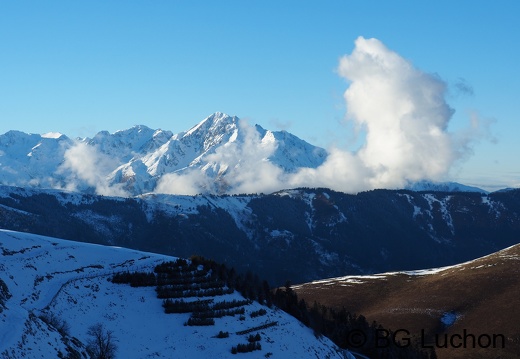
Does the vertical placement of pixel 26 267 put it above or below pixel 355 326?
above

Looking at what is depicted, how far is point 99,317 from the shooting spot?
90.8 m

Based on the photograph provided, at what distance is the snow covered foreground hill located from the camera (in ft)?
218

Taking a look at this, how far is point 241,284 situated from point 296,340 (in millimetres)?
26877

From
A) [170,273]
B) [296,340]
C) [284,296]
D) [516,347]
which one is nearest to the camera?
[296,340]

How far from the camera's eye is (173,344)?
276 ft

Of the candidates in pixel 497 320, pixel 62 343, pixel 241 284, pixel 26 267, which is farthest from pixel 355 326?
pixel 62 343

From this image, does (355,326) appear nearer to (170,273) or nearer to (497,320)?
(170,273)

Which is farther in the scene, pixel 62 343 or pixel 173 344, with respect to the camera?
pixel 173 344

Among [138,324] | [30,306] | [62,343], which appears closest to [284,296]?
[138,324]

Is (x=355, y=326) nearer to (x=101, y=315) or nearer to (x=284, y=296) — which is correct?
(x=284, y=296)

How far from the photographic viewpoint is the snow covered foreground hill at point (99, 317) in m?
66.5

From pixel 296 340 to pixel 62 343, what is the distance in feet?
143

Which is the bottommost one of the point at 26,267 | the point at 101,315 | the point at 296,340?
the point at 296,340

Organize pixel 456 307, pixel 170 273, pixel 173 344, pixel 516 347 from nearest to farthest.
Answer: pixel 173 344 < pixel 170 273 < pixel 516 347 < pixel 456 307
